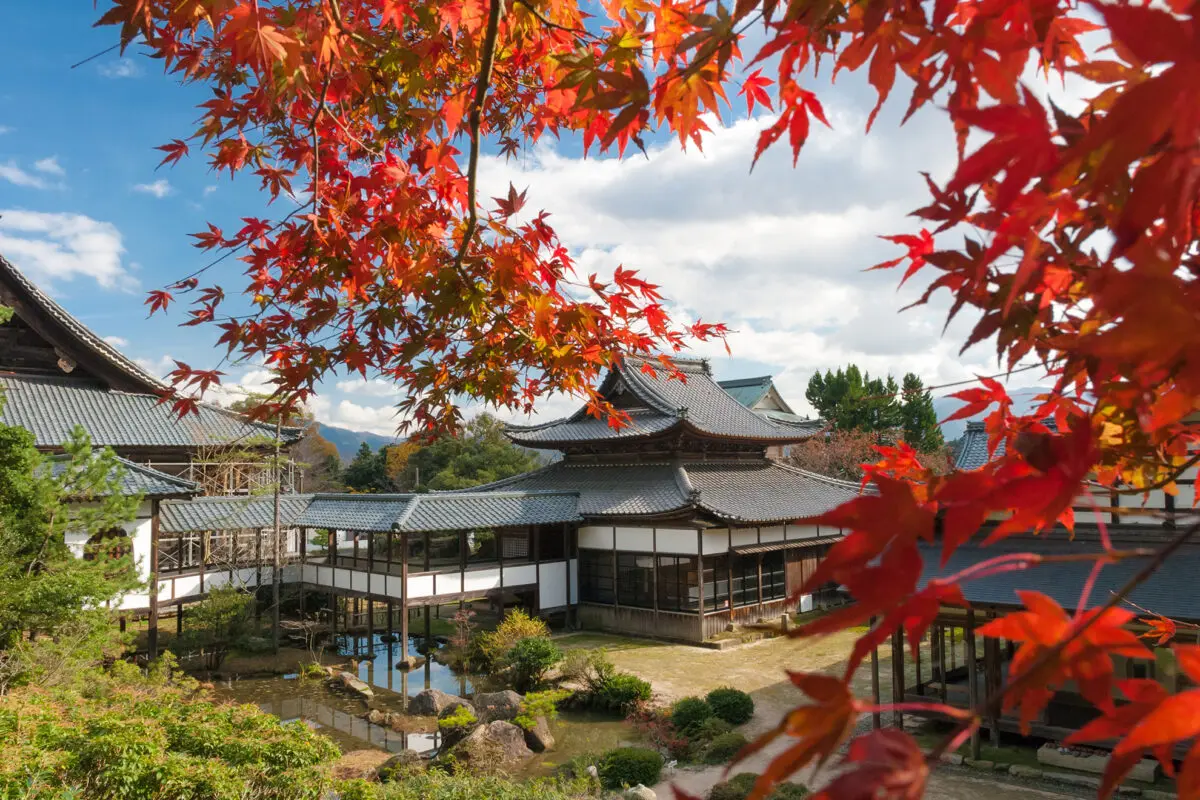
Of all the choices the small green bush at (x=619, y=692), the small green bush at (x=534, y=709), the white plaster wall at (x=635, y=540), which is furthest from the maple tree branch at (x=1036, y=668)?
the white plaster wall at (x=635, y=540)

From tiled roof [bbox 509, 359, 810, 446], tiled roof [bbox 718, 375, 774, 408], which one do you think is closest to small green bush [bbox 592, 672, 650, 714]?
tiled roof [bbox 509, 359, 810, 446]

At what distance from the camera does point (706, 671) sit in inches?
428

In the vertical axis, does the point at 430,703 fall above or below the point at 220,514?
below

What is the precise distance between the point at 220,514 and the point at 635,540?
23.4 feet

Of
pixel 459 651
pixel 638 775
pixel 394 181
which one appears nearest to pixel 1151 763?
pixel 638 775

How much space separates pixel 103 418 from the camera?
45.4 ft

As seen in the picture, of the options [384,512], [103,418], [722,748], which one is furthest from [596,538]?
[103,418]

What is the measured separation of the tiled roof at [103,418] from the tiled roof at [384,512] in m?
1.39

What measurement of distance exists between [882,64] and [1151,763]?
25.0ft

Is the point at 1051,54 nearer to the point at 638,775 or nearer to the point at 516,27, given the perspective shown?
the point at 516,27

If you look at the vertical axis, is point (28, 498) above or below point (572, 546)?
above

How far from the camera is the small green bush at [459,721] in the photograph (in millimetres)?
8039

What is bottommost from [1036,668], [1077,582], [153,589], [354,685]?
[354,685]

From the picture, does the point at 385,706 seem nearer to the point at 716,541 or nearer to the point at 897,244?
the point at 716,541
